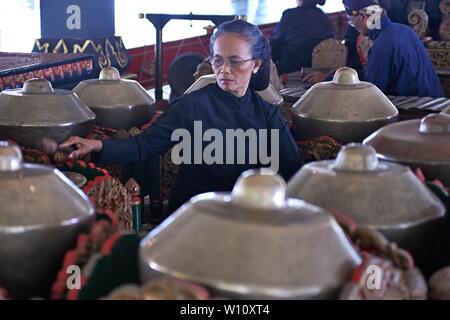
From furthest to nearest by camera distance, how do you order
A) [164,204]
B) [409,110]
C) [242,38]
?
[164,204] → [409,110] → [242,38]

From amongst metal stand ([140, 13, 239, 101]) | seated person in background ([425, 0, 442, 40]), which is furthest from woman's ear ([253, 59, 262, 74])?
seated person in background ([425, 0, 442, 40])

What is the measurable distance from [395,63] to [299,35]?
2244mm

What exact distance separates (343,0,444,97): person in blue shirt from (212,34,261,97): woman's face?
1160 mm

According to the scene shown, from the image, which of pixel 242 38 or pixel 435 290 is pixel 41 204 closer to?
pixel 435 290

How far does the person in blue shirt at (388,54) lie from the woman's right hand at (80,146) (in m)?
1.53

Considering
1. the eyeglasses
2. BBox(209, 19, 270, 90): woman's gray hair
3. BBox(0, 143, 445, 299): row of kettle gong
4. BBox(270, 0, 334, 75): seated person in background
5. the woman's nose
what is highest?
BBox(209, 19, 270, 90): woman's gray hair

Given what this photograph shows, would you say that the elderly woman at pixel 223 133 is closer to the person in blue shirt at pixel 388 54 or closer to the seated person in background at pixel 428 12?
the person in blue shirt at pixel 388 54

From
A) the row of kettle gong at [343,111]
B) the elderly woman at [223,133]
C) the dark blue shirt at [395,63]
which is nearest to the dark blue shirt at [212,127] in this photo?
the elderly woman at [223,133]

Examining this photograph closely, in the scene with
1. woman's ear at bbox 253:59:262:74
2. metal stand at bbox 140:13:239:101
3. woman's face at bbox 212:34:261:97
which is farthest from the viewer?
metal stand at bbox 140:13:239:101

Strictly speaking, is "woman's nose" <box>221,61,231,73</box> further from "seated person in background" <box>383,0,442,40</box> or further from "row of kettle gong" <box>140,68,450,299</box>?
"seated person in background" <box>383,0,442,40</box>

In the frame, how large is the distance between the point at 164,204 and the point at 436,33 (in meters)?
3.54

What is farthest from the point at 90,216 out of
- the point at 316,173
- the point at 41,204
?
the point at 316,173

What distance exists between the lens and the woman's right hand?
1.79 metres

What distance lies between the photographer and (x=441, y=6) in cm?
582
